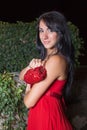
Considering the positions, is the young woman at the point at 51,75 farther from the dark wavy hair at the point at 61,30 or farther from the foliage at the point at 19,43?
the foliage at the point at 19,43

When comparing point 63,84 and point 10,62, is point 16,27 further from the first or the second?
point 63,84

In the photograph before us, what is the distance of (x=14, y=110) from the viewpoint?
139 inches

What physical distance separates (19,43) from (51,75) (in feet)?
11.8

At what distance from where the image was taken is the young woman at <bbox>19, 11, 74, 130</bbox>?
242cm

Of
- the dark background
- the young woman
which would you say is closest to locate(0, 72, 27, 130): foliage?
the young woman

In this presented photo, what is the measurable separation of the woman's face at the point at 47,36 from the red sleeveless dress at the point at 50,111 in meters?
0.27

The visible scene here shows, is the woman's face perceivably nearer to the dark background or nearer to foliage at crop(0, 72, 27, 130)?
foliage at crop(0, 72, 27, 130)

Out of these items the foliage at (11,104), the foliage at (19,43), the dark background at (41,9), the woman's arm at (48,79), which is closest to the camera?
the woman's arm at (48,79)

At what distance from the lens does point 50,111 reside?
2504 millimetres

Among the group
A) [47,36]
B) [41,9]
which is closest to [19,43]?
[47,36]

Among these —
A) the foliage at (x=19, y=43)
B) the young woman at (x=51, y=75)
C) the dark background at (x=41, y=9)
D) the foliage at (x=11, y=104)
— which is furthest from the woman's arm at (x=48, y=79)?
the dark background at (x=41, y=9)

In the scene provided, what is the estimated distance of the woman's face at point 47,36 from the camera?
2.48 meters

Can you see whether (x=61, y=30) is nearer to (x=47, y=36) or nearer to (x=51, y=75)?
(x=47, y=36)

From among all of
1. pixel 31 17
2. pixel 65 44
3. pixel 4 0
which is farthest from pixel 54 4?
pixel 65 44
